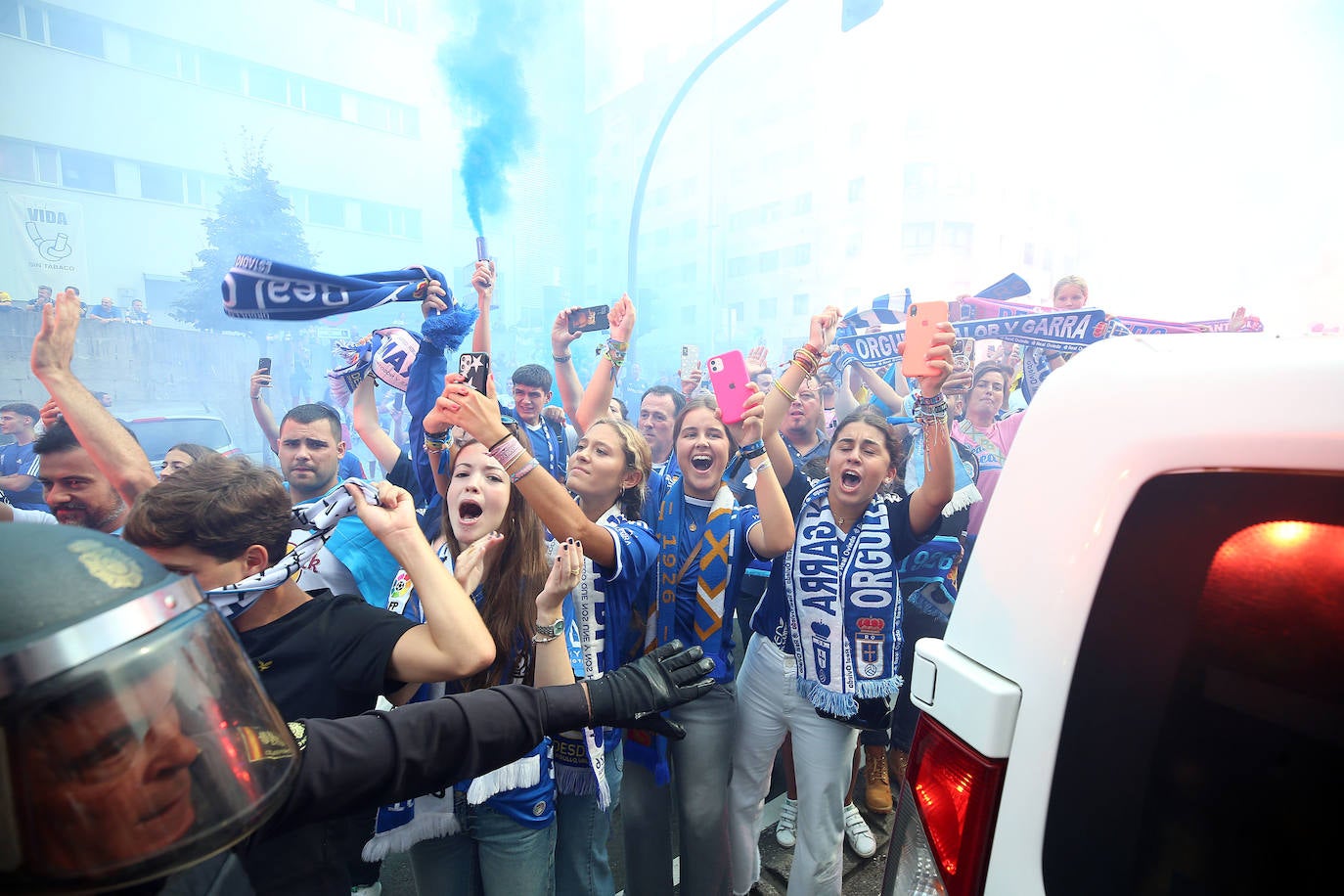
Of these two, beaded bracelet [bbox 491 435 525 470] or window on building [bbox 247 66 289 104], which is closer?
beaded bracelet [bbox 491 435 525 470]

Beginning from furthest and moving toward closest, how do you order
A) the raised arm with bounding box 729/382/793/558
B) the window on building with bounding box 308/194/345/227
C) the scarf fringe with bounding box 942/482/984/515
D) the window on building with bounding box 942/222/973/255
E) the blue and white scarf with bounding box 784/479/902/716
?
the window on building with bounding box 942/222/973/255 < the window on building with bounding box 308/194/345/227 < the scarf fringe with bounding box 942/482/984/515 < the raised arm with bounding box 729/382/793/558 < the blue and white scarf with bounding box 784/479/902/716

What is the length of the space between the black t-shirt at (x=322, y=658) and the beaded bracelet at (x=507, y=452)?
0.80m

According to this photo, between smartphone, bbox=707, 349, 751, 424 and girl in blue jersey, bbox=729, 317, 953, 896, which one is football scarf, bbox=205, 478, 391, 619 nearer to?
smartphone, bbox=707, 349, 751, 424

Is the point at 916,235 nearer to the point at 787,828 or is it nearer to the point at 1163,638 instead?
the point at 787,828

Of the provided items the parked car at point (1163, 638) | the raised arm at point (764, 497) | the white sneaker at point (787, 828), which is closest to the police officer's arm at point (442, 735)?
the parked car at point (1163, 638)

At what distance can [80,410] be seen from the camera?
2.57 metres

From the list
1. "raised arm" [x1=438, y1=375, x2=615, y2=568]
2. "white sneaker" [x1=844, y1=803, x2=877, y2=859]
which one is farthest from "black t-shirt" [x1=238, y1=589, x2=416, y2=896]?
"white sneaker" [x1=844, y1=803, x2=877, y2=859]

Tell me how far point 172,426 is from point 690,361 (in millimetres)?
3760

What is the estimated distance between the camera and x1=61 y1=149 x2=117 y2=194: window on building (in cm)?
354

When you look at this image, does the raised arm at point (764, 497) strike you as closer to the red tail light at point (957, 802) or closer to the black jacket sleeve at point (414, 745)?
the black jacket sleeve at point (414, 745)

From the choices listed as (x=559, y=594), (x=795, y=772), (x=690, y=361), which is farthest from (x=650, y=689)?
(x=690, y=361)

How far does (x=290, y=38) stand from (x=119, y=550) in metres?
4.99

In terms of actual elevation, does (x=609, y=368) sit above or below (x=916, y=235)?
below

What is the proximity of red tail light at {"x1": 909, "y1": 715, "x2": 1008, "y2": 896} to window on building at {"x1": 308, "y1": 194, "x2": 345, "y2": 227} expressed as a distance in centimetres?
509
